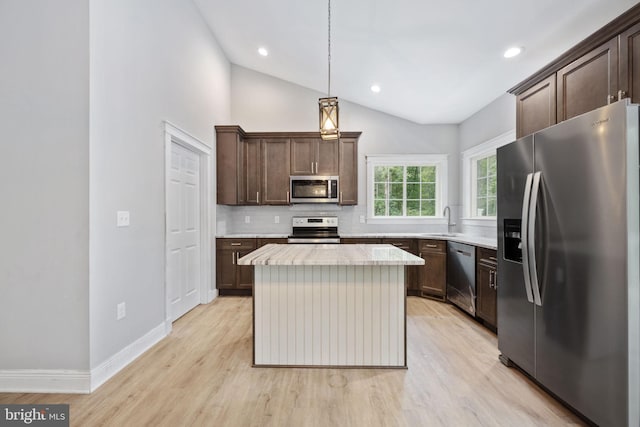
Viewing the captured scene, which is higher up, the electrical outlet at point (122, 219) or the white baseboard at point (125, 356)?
the electrical outlet at point (122, 219)

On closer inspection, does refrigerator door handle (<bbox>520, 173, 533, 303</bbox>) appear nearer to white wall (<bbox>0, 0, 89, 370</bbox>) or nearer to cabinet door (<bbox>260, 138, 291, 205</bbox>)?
white wall (<bbox>0, 0, 89, 370</bbox>)

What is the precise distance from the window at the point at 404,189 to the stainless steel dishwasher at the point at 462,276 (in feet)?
4.29

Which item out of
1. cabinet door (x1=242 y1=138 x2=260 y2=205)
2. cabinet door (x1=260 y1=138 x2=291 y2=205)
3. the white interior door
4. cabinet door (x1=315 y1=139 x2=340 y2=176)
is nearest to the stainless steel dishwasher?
cabinet door (x1=315 y1=139 x2=340 y2=176)

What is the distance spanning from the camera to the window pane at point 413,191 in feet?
17.8

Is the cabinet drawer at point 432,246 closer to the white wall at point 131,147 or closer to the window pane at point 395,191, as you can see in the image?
the window pane at point 395,191

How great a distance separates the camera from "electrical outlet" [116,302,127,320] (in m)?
2.46

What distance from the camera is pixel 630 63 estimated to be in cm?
183

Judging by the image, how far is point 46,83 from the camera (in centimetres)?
219

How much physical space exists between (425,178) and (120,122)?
435 centimetres

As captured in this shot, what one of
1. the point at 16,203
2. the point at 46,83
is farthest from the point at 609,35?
the point at 16,203

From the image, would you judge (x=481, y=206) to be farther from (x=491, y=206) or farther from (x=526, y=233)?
(x=526, y=233)

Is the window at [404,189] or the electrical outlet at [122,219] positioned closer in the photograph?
the electrical outlet at [122,219]

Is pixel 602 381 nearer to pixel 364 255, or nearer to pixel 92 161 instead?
pixel 364 255

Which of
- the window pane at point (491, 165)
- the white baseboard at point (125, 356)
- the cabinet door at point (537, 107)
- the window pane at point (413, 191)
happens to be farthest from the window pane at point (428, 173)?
the white baseboard at point (125, 356)
